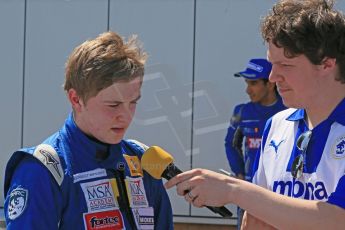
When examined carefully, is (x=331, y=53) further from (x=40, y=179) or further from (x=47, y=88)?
(x=47, y=88)

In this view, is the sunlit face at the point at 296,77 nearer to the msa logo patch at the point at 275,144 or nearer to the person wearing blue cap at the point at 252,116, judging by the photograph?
the msa logo patch at the point at 275,144

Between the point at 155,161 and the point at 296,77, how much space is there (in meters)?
0.52

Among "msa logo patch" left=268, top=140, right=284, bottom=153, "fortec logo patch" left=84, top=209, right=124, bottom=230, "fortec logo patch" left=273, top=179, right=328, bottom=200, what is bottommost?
"fortec logo patch" left=84, top=209, right=124, bottom=230

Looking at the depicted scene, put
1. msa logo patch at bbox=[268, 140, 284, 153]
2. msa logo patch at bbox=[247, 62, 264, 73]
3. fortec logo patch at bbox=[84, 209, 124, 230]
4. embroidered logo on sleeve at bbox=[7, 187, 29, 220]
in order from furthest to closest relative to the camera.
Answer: msa logo patch at bbox=[247, 62, 264, 73]
msa logo patch at bbox=[268, 140, 284, 153]
fortec logo patch at bbox=[84, 209, 124, 230]
embroidered logo on sleeve at bbox=[7, 187, 29, 220]

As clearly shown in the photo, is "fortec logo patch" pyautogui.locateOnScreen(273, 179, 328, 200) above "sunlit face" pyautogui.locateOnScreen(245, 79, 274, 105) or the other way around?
the other way around

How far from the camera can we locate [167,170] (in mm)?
2035

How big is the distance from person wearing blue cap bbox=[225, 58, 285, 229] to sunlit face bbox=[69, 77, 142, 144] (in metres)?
3.23

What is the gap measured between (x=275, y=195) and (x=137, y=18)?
4.67m

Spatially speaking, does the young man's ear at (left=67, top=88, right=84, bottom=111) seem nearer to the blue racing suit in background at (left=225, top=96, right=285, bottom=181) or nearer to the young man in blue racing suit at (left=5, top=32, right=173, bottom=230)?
the young man in blue racing suit at (left=5, top=32, right=173, bottom=230)

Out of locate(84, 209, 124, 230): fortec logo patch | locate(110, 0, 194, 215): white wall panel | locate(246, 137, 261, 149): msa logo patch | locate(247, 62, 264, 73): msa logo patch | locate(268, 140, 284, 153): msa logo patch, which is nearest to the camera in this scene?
locate(84, 209, 124, 230): fortec logo patch

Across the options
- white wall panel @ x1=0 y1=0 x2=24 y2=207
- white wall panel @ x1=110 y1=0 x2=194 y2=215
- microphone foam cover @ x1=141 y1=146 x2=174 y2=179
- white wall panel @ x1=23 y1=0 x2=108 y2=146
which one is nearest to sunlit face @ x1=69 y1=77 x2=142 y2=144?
microphone foam cover @ x1=141 y1=146 x2=174 y2=179

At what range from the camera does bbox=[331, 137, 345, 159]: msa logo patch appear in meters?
1.97

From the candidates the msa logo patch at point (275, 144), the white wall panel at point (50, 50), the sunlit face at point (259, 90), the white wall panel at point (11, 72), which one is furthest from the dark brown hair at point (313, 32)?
the white wall panel at point (11, 72)

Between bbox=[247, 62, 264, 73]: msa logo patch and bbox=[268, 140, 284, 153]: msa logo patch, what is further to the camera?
bbox=[247, 62, 264, 73]: msa logo patch
